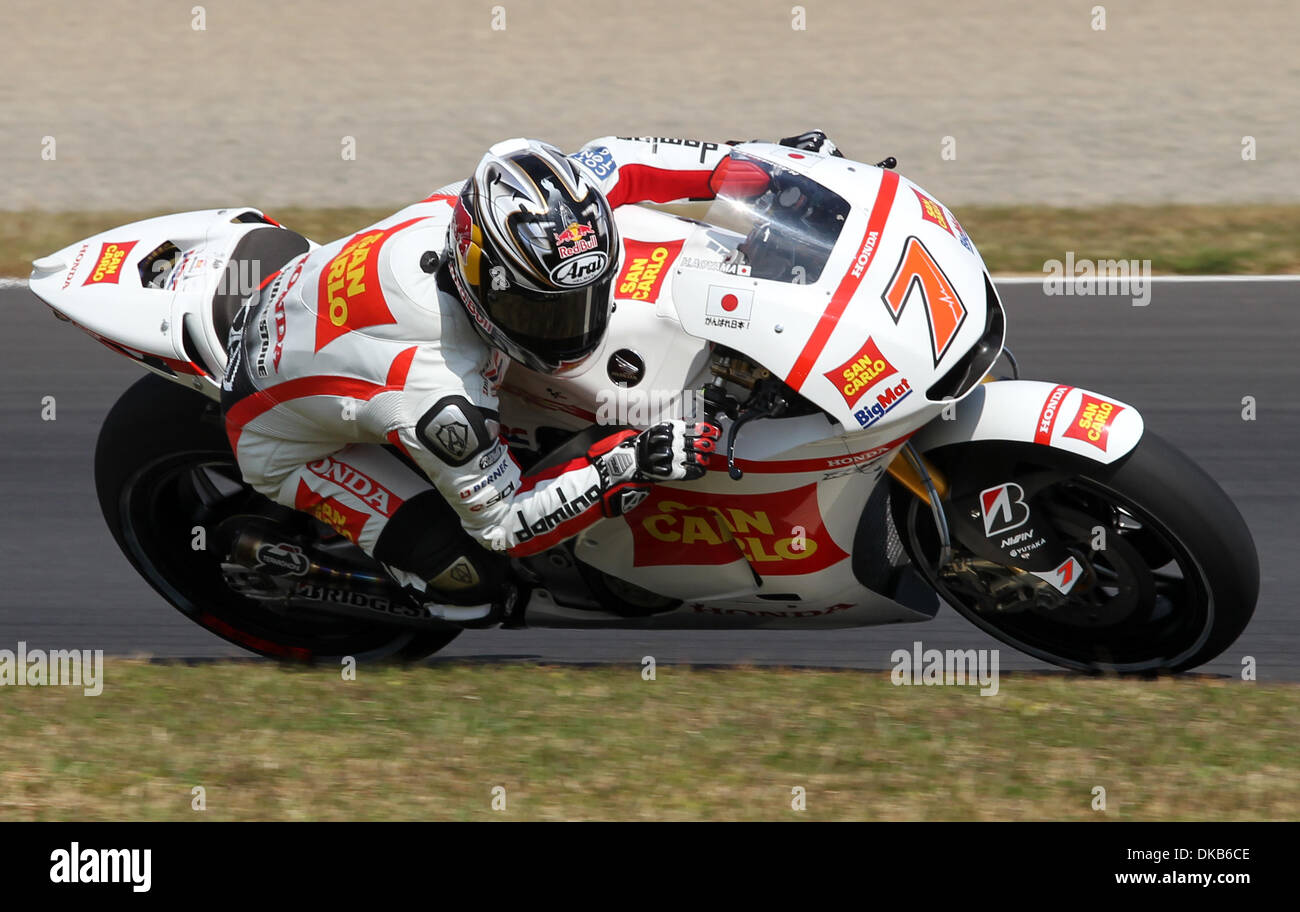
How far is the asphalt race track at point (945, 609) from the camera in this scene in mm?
5270

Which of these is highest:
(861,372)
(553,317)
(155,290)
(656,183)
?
(656,183)

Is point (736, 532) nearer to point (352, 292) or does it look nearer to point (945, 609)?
point (352, 292)

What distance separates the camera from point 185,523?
203 inches

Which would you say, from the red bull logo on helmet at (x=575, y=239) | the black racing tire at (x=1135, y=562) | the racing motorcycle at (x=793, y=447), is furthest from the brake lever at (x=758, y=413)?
the red bull logo on helmet at (x=575, y=239)

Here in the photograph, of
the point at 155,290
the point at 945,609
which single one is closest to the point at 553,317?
A: the point at 155,290

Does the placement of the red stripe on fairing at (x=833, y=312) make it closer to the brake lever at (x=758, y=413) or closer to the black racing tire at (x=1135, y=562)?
the brake lever at (x=758, y=413)

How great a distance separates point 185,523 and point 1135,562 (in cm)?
288

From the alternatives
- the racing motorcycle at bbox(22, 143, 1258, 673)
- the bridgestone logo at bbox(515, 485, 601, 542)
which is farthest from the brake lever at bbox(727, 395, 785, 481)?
the bridgestone logo at bbox(515, 485, 601, 542)

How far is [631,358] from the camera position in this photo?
4070 mm

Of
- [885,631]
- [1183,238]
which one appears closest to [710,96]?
[1183,238]

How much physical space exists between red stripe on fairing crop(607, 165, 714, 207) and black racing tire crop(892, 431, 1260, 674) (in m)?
1.01

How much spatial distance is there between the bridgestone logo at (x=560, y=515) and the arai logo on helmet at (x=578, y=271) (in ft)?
1.80

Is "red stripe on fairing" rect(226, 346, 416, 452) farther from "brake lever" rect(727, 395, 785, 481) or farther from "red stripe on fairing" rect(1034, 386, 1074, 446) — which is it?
"red stripe on fairing" rect(1034, 386, 1074, 446)

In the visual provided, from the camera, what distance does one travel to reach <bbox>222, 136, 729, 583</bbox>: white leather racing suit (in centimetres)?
398
